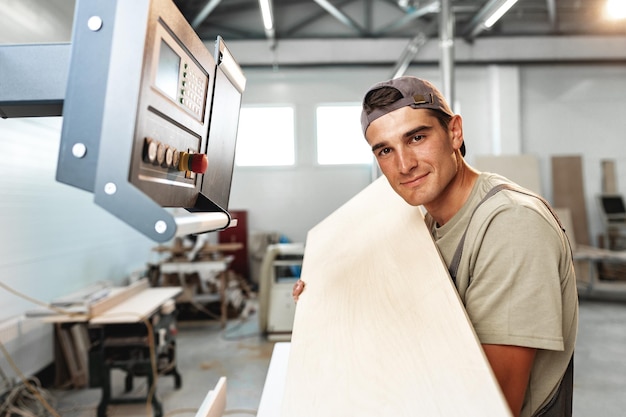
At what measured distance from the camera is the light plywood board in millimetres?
6312

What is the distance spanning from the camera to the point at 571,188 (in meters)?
6.80

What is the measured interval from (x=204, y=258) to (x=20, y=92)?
4.17 metres

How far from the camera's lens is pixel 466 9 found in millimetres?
5789

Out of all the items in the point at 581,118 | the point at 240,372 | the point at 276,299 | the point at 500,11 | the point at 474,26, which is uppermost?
the point at 474,26

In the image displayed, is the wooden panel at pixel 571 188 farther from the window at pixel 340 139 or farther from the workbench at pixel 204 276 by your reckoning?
the workbench at pixel 204 276

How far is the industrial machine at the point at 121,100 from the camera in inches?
24.9

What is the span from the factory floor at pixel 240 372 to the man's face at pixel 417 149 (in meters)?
1.66

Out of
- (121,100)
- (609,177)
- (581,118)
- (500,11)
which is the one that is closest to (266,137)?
(500,11)

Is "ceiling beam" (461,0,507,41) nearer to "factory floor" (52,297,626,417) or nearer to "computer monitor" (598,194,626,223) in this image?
"computer monitor" (598,194,626,223)

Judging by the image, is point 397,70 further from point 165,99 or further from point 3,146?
point 165,99

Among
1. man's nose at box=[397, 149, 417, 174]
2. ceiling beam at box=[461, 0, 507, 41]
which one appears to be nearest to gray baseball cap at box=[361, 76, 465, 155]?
man's nose at box=[397, 149, 417, 174]

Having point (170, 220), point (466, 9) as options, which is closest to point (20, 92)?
point (170, 220)

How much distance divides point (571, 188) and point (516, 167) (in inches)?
45.0

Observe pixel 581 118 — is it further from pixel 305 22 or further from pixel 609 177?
pixel 305 22
